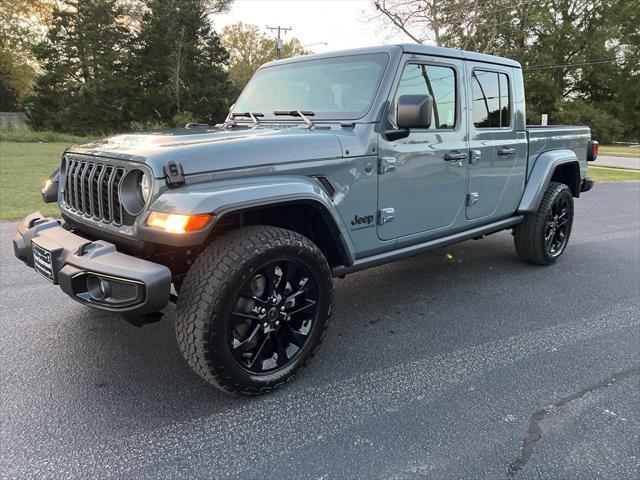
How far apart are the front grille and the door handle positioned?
2.23m

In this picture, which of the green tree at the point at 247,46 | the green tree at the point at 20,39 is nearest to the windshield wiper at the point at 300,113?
the green tree at the point at 20,39

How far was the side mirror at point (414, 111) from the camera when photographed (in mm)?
2877

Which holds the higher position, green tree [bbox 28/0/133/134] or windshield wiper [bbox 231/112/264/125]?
green tree [bbox 28/0/133/134]

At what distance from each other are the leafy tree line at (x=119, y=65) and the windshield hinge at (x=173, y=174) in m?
37.2

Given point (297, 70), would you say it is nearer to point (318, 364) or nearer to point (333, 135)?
point (333, 135)

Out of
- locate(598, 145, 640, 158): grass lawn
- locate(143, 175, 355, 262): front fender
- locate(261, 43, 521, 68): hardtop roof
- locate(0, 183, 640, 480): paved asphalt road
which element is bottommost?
locate(0, 183, 640, 480): paved asphalt road

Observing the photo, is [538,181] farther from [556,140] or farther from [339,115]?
[339,115]

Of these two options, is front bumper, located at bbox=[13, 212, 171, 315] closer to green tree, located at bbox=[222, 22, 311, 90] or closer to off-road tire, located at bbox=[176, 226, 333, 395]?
off-road tire, located at bbox=[176, 226, 333, 395]

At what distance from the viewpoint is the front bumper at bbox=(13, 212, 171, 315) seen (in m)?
2.18

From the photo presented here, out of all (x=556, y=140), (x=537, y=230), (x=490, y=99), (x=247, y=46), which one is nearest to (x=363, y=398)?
(x=490, y=99)

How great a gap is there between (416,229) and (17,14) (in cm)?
4621

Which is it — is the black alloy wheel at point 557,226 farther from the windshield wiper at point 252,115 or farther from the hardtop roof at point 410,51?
the windshield wiper at point 252,115

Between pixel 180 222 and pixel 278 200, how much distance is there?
51cm

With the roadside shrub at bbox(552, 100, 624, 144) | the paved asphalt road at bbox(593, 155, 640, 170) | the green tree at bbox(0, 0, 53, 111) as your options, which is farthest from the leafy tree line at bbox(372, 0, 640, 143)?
the green tree at bbox(0, 0, 53, 111)
